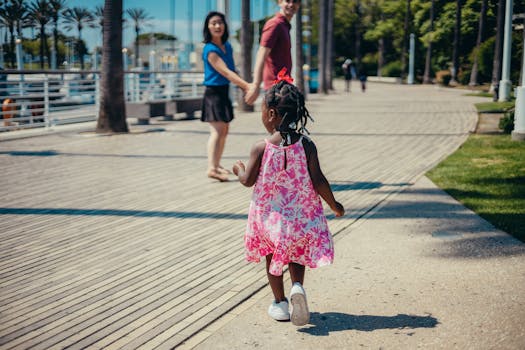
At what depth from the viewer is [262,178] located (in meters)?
3.46

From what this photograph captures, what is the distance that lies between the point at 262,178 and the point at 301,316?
0.76 meters

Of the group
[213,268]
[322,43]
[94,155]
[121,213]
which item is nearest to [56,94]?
[94,155]

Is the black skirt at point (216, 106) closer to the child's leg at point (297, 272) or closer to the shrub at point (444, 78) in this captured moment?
the child's leg at point (297, 272)

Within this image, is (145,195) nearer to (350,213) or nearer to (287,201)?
(350,213)

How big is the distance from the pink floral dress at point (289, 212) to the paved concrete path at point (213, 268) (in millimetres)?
395

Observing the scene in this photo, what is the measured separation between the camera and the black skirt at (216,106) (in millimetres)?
7879

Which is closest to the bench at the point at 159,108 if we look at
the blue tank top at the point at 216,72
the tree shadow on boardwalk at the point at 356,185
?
Answer: the blue tank top at the point at 216,72

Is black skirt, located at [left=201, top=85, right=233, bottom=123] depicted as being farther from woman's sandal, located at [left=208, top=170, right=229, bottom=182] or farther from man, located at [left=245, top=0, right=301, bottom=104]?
man, located at [left=245, top=0, right=301, bottom=104]

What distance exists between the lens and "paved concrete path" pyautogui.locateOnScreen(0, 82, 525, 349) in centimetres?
340

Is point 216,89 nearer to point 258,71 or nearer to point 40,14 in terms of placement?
point 258,71

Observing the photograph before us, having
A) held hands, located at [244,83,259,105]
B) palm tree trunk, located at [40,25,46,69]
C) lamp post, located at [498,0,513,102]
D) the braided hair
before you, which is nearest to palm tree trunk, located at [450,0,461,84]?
lamp post, located at [498,0,513,102]

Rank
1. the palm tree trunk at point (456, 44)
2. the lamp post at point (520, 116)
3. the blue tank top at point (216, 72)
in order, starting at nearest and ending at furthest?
1. the blue tank top at point (216, 72)
2. the lamp post at point (520, 116)
3. the palm tree trunk at point (456, 44)

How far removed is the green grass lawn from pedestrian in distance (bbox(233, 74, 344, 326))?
2.45 metres

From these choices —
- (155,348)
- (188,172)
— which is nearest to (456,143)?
(188,172)
